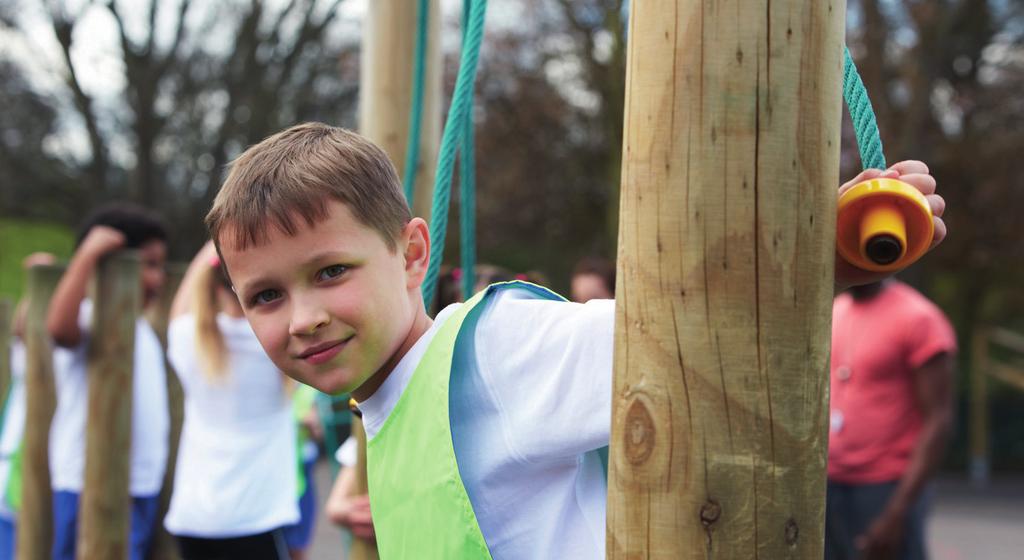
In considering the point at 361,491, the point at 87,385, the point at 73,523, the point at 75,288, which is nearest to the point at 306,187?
the point at 361,491

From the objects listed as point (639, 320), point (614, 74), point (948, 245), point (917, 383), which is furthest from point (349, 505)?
point (948, 245)

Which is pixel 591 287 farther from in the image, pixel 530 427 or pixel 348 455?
pixel 530 427

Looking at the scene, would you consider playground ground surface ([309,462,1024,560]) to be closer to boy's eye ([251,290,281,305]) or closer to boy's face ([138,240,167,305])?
boy's face ([138,240,167,305])

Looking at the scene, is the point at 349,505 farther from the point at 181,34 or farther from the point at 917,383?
the point at 181,34

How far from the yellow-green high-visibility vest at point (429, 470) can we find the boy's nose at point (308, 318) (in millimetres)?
154

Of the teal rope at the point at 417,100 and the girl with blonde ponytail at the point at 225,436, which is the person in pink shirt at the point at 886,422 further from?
the teal rope at the point at 417,100

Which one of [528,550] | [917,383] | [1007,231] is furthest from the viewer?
[1007,231]

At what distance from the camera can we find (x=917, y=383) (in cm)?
438

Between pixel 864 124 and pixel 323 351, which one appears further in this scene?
pixel 323 351

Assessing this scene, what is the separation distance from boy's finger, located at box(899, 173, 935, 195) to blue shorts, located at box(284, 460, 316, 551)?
369 centimetres

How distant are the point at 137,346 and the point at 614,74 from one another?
409 inches

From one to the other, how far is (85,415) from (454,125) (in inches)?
127

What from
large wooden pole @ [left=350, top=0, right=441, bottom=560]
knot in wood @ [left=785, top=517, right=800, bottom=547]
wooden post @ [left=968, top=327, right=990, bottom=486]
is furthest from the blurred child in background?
wooden post @ [left=968, top=327, right=990, bottom=486]

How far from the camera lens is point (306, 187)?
143cm
